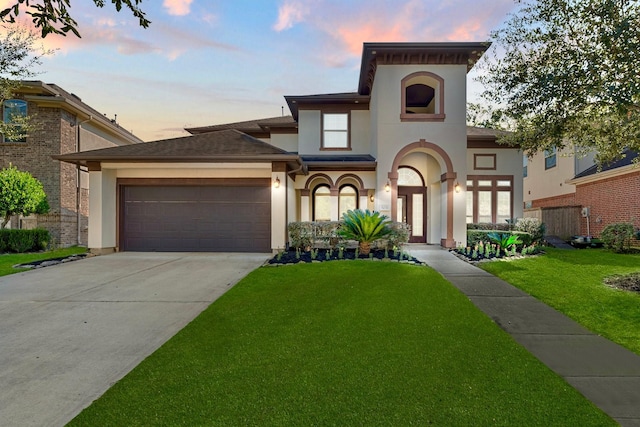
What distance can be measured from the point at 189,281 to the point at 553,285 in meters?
8.05

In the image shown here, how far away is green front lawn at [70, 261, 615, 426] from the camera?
276cm

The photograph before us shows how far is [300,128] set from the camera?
1656 cm

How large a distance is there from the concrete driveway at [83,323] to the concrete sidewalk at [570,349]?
450 cm

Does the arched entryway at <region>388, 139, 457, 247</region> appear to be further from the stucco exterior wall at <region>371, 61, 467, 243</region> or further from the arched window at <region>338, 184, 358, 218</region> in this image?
the arched window at <region>338, 184, 358, 218</region>

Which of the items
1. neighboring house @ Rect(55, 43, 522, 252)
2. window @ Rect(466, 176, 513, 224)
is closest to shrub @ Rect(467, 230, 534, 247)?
neighboring house @ Rect(55, 43, 522, 252)

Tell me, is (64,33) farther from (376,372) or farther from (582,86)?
(582,86)

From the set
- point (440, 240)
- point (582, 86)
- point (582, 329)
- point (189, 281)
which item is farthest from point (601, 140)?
point (189, 281)

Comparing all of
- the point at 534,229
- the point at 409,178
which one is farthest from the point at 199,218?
the point at 534,229

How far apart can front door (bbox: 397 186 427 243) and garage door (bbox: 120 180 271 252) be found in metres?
6.48

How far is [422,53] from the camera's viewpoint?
13695 millimetres

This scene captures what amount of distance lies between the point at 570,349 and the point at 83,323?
6.54 metres

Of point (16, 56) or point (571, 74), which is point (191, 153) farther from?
point (571, 74)

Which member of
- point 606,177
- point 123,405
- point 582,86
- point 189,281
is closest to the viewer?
point 123,405

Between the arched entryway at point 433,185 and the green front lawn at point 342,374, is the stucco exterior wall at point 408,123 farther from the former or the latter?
the green front lawn at point 342,374
